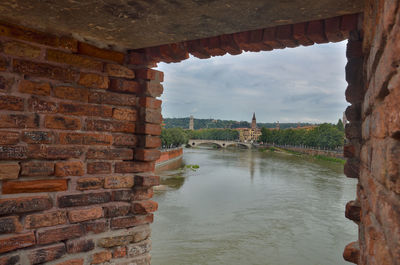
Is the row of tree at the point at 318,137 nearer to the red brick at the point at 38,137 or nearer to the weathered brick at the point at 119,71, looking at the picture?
the weathered brick at the point at 119,71

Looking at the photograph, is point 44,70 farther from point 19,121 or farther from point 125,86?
point 125,86

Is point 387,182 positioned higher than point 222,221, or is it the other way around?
point 387,182

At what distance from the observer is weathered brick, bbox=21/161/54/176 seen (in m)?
2.29

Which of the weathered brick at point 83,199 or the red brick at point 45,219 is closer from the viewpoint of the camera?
the red brick at point 45,219

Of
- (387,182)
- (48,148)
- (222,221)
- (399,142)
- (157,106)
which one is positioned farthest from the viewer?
(222,221)

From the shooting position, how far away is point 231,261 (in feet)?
31.1

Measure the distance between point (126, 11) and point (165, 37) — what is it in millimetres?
558

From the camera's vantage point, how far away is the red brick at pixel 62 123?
7.93 ft

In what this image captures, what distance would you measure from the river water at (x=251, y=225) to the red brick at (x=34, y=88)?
7906mm

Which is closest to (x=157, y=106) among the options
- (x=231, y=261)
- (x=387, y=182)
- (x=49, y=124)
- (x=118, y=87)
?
(x=118, y=87)

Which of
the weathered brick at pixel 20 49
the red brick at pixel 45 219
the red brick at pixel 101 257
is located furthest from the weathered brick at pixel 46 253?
the weathered brick at pixel 20 49

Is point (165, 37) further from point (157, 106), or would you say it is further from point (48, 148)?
point (48, 148)

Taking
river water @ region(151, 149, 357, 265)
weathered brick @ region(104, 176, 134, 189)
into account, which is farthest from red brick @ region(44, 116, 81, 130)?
river water @ region(151, 149, 357, 265)

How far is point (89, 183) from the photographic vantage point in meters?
2.62
